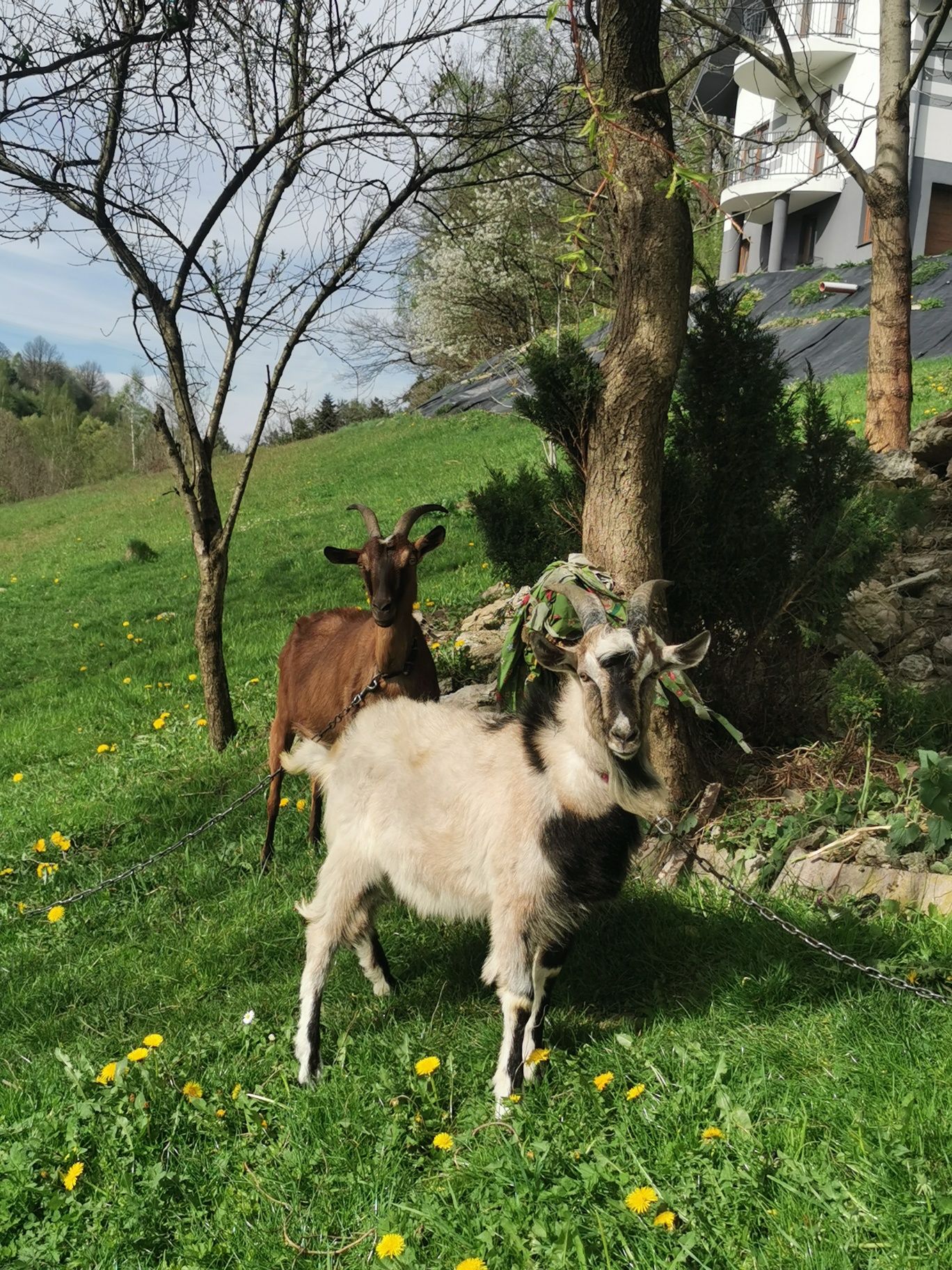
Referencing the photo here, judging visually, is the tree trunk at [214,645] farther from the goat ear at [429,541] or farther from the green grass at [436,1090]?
the goat ear at [429,541]

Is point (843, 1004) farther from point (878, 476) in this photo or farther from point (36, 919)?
point (878, 476)

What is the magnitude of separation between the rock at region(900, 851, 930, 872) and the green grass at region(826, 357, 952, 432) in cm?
792

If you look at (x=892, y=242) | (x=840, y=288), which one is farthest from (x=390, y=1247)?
(x=840, y=288)

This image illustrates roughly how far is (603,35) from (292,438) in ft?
131

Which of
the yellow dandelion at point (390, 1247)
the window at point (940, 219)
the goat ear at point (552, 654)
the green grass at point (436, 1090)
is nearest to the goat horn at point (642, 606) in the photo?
the goat ear at point (552, 654)

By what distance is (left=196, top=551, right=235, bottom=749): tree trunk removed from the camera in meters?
6.80

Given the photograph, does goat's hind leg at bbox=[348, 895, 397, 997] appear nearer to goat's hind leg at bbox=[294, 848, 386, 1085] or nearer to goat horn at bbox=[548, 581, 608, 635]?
goat's hind leg at bbox=[294, 848, 386, 1085]

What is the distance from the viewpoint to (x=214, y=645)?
693 cm

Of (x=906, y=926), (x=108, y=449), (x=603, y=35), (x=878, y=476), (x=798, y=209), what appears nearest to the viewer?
(x=906, y=926)

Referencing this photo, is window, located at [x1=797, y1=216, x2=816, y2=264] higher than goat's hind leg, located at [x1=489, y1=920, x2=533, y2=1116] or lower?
higher

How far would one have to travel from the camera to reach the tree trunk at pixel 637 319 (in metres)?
4.38

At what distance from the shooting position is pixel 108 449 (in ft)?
206

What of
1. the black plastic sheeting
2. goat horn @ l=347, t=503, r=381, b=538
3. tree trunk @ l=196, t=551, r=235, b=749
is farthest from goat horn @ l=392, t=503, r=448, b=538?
the black plastic sheeting

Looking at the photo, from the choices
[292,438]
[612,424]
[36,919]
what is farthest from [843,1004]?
[292,438]
